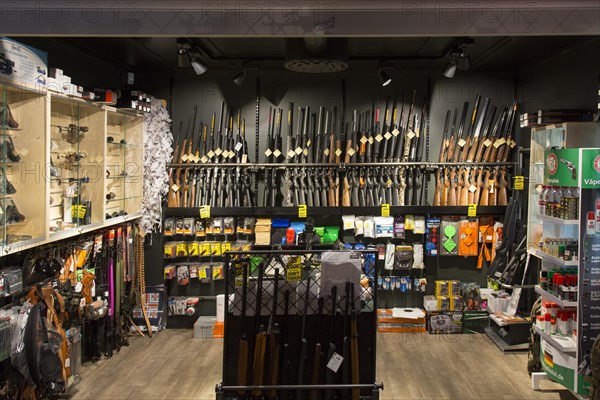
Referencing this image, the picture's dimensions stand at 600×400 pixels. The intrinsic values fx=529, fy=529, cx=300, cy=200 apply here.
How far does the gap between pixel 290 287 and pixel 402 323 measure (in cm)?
349

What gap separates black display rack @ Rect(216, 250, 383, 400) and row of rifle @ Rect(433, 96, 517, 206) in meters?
3.59

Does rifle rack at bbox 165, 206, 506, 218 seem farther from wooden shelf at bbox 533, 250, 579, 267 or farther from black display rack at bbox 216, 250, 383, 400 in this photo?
black display rack at bbox 216, 250, 383, 400

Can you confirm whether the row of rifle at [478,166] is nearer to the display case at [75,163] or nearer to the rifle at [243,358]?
the display case at [75,163]

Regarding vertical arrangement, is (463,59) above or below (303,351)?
above

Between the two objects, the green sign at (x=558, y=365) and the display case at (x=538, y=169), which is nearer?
the green sign at (x=558, y=365)

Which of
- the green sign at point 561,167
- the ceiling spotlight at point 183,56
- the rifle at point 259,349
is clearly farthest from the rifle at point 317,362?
the ceiling spotlight at point 183,56

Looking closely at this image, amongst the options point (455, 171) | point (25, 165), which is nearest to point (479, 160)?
point (455, 171)

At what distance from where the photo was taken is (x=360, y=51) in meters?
5.58

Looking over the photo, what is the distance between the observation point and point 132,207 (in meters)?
5.82

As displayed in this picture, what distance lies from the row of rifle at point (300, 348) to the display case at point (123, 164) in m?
2.95

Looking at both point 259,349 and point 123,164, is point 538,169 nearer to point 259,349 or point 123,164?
point 259,349

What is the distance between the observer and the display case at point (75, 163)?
4395mm

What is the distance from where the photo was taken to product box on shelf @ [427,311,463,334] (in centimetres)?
593

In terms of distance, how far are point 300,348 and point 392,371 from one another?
235 centimetres
